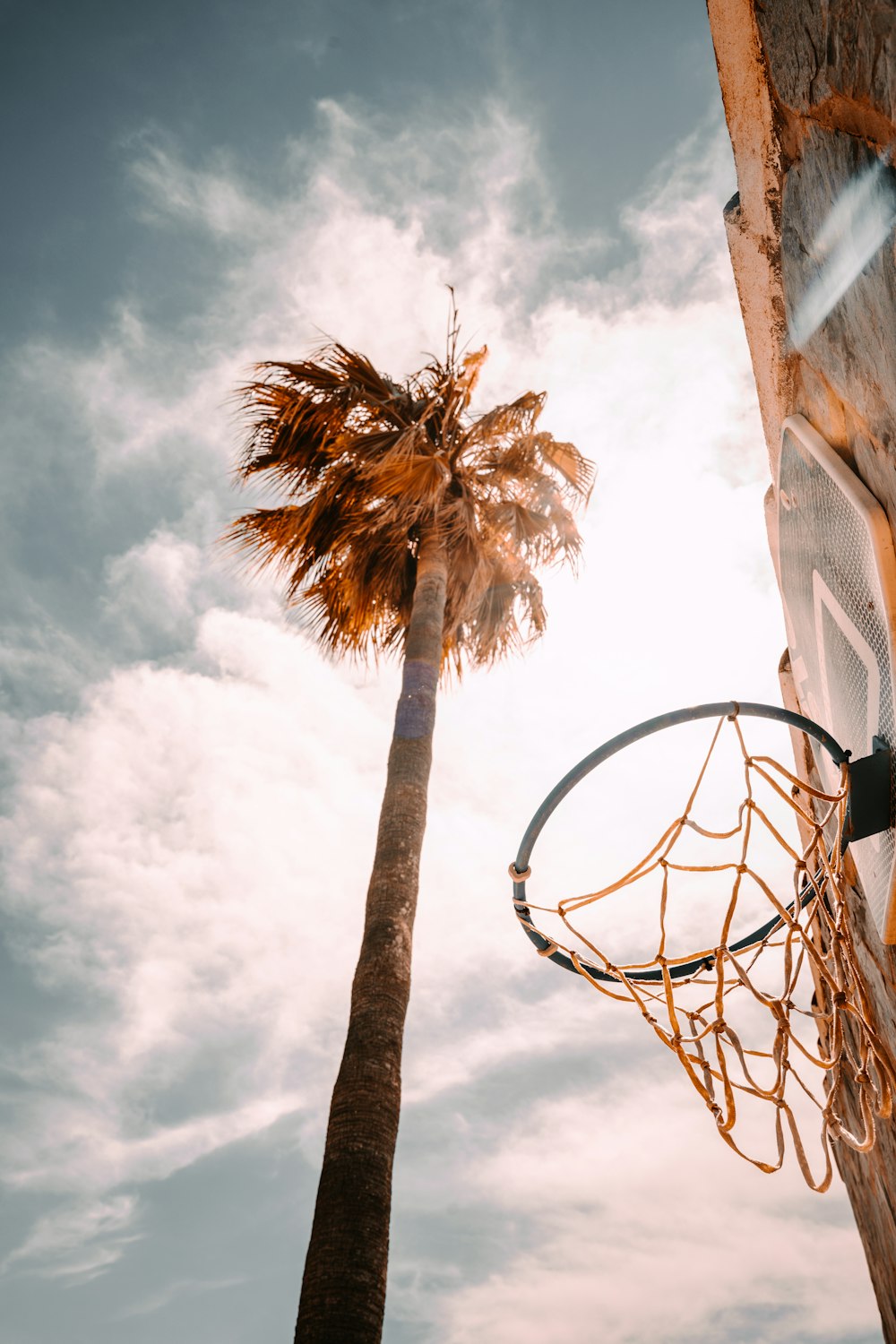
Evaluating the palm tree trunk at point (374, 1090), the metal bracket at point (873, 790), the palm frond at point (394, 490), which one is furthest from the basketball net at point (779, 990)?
the palm frond at point (394, 490)

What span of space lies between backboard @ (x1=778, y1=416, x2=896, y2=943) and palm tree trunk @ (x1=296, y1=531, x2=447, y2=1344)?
195cm

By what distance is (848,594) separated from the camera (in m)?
1.96

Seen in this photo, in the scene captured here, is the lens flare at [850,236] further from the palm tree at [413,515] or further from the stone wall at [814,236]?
the palm tree at [413,515]

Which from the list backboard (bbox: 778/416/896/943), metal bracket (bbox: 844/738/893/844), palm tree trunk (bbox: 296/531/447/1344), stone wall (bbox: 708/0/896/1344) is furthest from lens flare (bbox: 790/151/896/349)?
palm tree trunk (bbox: 296/531/447/1344)

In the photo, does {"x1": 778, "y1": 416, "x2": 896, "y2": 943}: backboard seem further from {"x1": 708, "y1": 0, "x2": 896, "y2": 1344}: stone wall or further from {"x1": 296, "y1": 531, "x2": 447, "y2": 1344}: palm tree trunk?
{"x1": 296, "y1": 531, "x2": 447, "y2": 1344}: palm tree trunk

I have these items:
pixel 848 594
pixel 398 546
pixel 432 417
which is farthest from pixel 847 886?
pixel 432 417

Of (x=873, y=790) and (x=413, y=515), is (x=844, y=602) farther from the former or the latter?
(x=413, y=515)

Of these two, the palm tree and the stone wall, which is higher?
the palm tree

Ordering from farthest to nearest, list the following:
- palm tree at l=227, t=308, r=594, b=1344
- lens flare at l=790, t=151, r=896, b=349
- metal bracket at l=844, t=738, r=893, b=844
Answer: palm tree at l=227, t=308, r=594, b=1344
metal bracket at l=844, t=738, r=893, b=844
lens flare at l=790, t=151, r=896, b=349

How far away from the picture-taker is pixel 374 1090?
3041mm

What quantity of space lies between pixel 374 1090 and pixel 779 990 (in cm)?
160

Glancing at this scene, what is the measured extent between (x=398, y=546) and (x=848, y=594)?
177 inches

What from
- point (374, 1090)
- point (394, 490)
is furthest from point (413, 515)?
point (374, 1090)

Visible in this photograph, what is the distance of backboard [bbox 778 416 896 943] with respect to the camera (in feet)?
5.67
